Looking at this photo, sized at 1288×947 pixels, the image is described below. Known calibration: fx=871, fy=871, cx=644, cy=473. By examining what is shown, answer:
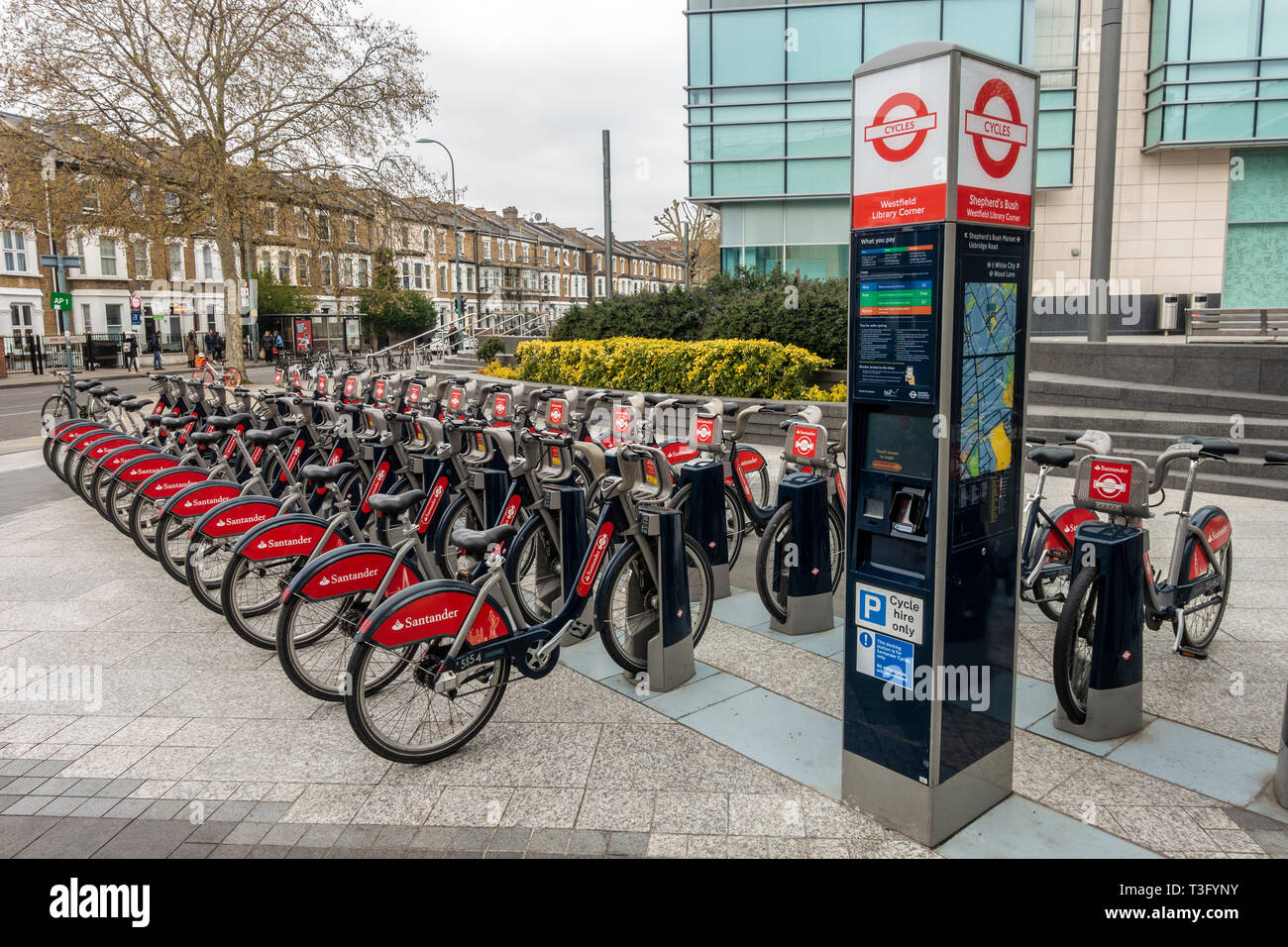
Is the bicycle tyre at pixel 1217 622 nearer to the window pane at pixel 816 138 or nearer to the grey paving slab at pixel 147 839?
the grey paving slab at pixel 147 839

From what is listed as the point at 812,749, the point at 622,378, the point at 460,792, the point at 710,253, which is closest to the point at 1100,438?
the point at 812,749

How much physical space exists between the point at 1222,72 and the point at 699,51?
38.5 ft

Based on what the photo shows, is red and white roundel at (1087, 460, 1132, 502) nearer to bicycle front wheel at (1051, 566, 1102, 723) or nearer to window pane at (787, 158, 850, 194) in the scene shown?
bicycle front wheel at (1051, 566, 1102, 723)

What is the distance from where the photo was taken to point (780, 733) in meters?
3.99

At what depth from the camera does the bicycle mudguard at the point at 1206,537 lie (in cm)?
447

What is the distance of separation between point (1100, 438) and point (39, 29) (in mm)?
22809

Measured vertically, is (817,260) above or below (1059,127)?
below

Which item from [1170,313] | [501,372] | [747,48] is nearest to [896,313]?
[501,372]

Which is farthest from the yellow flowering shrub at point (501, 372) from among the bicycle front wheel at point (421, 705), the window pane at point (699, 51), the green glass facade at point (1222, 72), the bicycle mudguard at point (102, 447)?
the green glass facade at point (1222, 72)

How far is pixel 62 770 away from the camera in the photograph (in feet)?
12.6

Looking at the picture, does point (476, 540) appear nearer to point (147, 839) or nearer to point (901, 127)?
point (147, 839)

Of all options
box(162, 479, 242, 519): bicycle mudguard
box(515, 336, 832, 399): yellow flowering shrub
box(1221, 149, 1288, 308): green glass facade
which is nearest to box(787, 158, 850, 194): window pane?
box(1221, 149, 1288, 308): green glass facade

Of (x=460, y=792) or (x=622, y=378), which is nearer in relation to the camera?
(x=460, y=792)
